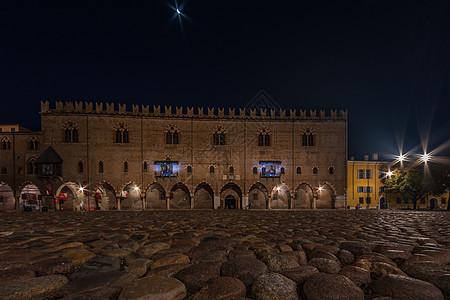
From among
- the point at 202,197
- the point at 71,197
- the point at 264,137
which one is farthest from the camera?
the point at 202,197

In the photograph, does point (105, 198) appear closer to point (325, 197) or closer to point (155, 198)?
point (155, 198)

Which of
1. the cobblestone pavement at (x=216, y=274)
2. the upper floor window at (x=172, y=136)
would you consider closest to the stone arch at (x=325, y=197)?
the upper floor window at (x=172, y=136)

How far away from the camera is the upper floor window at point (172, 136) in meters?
27.3

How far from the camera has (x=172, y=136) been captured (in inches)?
1075

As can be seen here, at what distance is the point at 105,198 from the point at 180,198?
30.0 feet

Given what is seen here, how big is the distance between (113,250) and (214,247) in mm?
1503

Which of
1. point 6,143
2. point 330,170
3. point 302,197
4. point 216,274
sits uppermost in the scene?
point 6,143

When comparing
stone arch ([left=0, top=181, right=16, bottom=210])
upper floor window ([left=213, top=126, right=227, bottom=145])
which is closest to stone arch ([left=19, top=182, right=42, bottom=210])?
stone arch ([left=0, top=181, right=16, bottom=210])

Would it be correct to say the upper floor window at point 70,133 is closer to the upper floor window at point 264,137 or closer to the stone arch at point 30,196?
the stone arch at point 30,196

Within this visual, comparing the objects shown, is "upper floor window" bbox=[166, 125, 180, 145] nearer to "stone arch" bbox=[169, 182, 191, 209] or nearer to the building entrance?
"stone arch" bbox=[169, 182, 191, 209]

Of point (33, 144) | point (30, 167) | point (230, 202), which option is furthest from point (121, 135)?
point (230, 202)

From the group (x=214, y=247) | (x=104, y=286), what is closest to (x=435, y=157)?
(x=214, y=247)

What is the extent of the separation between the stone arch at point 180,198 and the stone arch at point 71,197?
9095 mm

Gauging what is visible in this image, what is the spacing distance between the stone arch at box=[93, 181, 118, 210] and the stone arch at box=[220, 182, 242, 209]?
13358 mm
